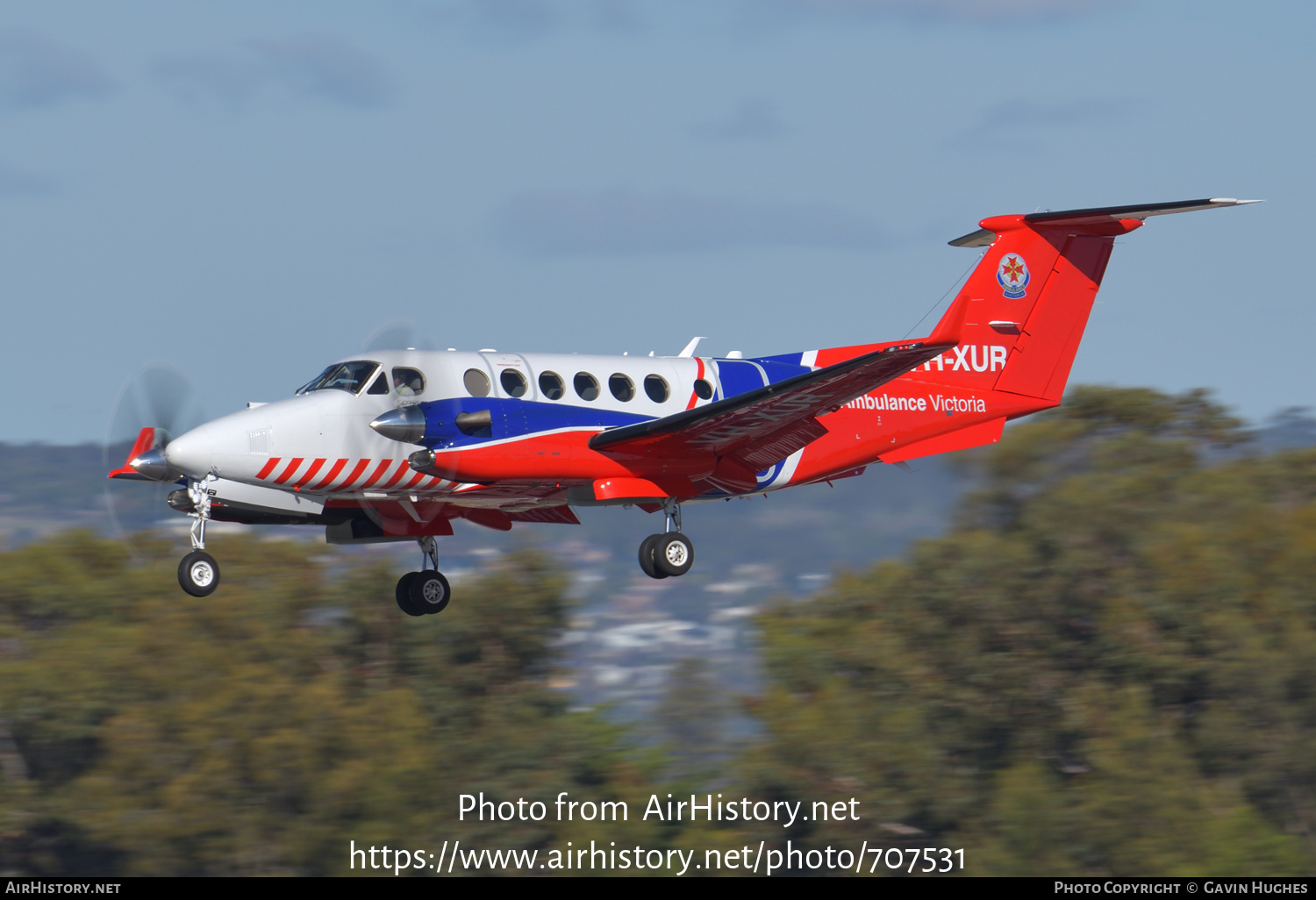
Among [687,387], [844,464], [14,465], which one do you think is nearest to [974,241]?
[844,464]

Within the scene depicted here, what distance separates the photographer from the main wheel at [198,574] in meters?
15.4

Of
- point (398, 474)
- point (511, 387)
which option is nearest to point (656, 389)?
point (511, 387)

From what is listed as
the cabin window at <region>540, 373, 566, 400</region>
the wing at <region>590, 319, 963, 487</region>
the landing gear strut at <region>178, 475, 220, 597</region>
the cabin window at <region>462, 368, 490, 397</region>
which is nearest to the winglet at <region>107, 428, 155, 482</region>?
the landing gear strut at <region>178, 475, 220, 597</region>

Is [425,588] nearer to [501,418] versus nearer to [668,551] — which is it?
[668,551]

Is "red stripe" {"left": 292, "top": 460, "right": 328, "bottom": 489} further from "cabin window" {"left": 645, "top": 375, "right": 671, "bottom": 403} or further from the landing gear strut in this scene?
"cabin window" {"left": 645, "top": 375, "right": 671, "bottom": 403}

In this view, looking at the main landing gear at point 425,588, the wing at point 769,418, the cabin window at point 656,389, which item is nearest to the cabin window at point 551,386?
the wing at point 769,418

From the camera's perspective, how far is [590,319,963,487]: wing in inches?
619

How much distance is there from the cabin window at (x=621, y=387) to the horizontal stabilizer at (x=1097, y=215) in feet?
20.8

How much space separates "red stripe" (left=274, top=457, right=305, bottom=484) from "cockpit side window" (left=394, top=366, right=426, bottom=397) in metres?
1.27

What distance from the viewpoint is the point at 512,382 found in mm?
16438

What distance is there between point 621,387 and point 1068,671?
2493 centimetres

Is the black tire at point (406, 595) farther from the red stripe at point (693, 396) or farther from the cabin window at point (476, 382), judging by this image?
the red stripe at point (693, 396)

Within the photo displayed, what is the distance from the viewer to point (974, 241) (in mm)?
21016
